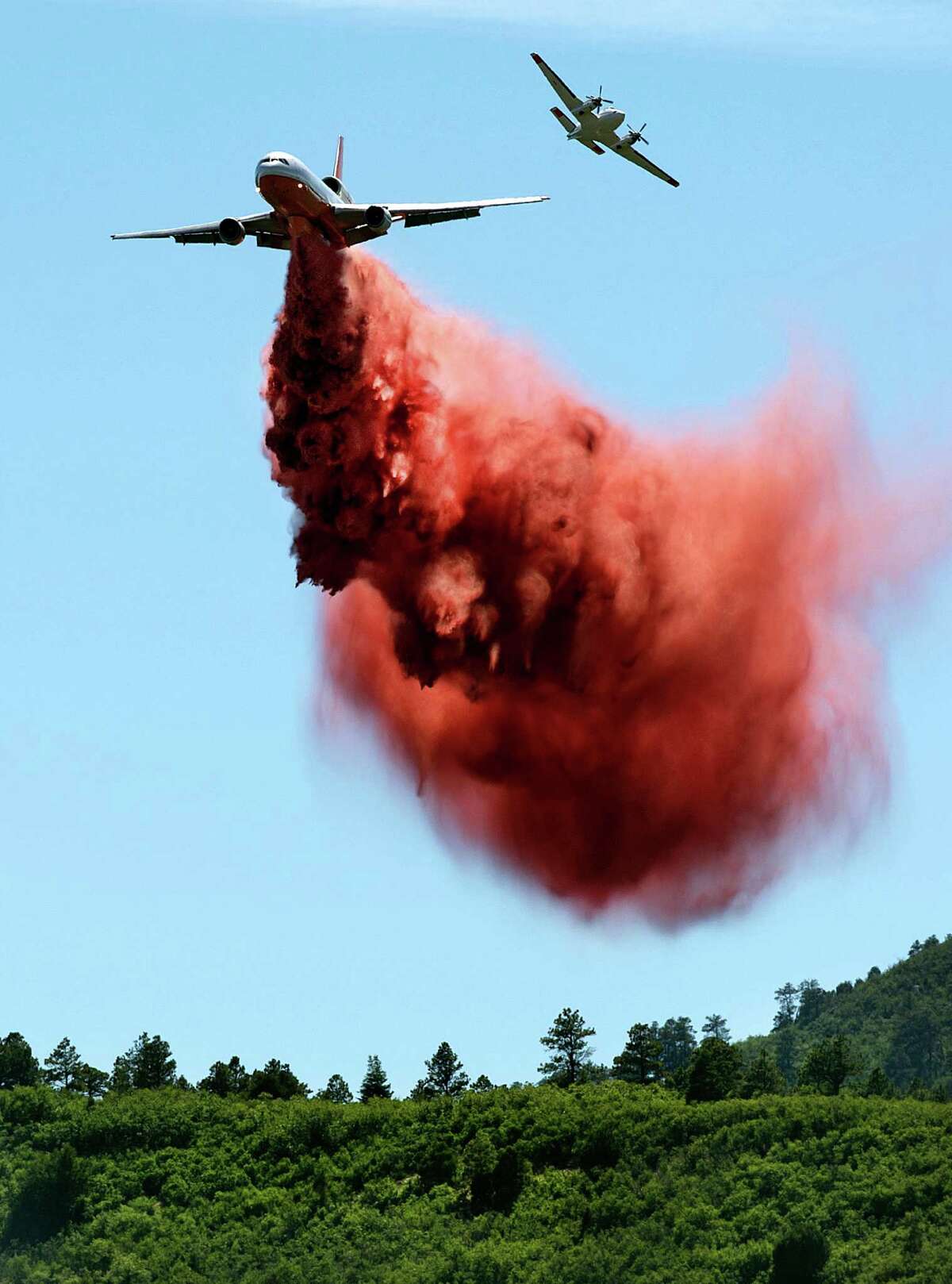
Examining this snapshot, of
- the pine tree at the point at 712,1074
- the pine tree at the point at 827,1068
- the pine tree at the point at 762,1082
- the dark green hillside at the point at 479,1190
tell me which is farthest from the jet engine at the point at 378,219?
the pine tree at the point at 827,1068

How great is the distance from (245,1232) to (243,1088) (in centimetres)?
A: 3287

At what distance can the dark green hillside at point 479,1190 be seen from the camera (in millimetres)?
101250

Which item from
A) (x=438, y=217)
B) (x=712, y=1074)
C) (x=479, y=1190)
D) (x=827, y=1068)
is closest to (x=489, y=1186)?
(x=479, y=1190)

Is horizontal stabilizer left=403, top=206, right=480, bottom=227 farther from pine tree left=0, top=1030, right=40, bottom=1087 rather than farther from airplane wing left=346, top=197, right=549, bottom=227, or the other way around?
pine tree left=0, top=1030, right=40, bottom=1087

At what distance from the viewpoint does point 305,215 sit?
71875 mm

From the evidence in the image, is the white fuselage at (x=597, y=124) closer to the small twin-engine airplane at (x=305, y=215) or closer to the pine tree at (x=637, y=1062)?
the small twin-engine airplane at (x=305, y=215)

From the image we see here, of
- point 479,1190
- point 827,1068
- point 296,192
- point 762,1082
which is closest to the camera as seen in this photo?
point 296,192

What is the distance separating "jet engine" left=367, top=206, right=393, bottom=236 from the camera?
7206 cm

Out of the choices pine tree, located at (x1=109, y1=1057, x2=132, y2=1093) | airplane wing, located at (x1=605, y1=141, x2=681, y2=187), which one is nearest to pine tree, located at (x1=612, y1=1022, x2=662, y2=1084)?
pine tree, located at (x1=109, y1=1057, x2=132, y2=1093)

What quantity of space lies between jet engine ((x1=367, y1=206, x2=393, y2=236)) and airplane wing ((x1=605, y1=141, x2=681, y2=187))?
13.3 m

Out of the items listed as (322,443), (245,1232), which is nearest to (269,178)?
(322,443)

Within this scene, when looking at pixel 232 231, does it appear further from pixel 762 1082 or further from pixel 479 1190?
pixel 762 1082

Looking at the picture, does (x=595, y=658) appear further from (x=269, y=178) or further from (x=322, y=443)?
(x=269, y=178)

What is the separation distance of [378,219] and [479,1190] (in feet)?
187
